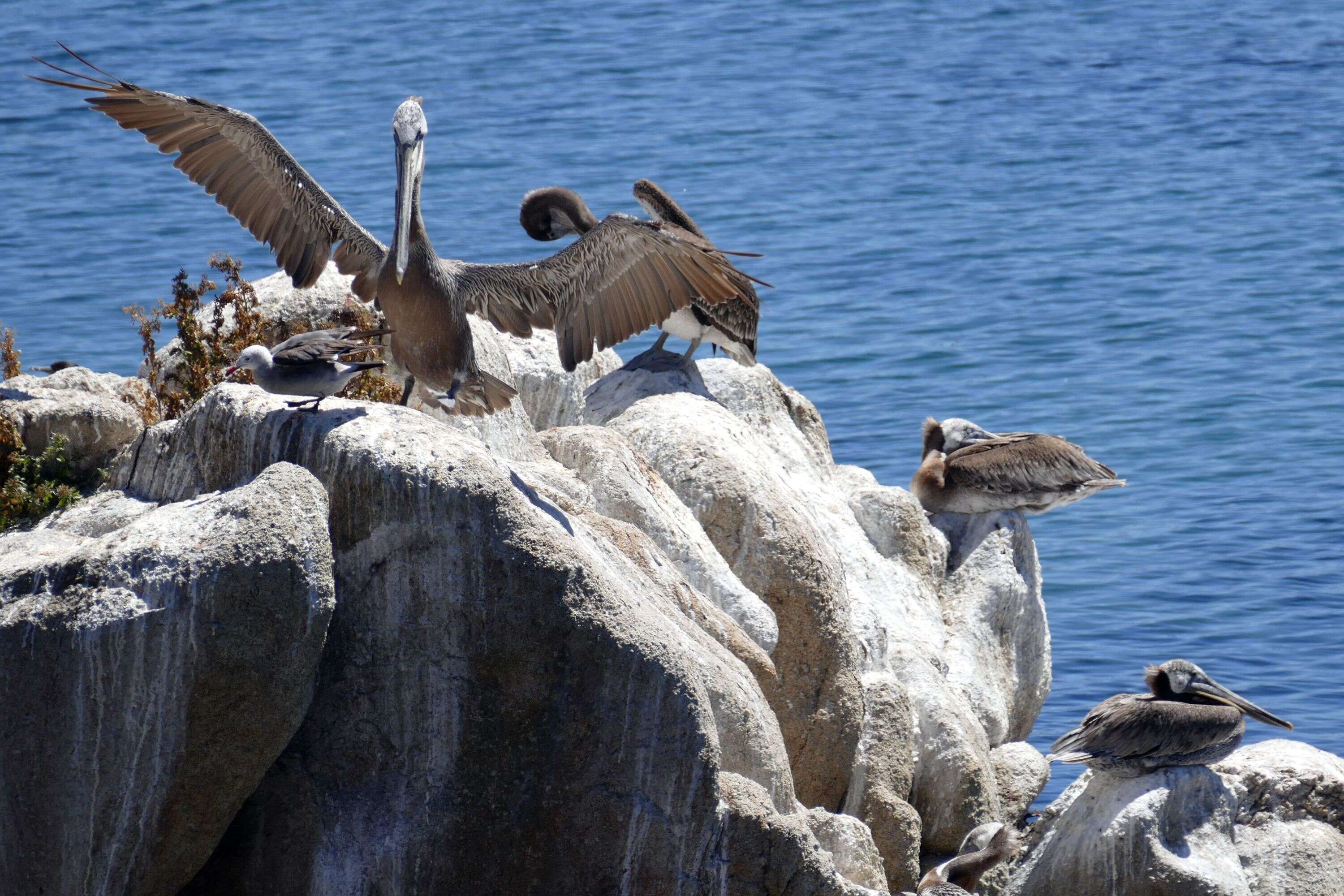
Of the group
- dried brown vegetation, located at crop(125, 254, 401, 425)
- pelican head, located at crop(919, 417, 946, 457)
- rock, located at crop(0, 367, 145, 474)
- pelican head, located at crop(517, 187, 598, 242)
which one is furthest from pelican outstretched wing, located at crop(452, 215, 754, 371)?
pelican head, located at crop(919, 417, 946, 457)

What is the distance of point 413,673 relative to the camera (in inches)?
202

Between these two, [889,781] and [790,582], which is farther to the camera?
[889,781]

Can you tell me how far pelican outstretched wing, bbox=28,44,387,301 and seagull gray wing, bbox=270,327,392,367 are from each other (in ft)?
2.33

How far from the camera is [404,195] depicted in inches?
232

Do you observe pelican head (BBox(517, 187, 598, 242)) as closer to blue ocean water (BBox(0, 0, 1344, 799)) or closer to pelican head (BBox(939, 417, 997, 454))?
pelican head (BBox(939, 417, 997, 454))

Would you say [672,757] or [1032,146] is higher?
[1032,146]

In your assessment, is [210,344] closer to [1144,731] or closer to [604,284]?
[604,284]

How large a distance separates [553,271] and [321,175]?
13612mm

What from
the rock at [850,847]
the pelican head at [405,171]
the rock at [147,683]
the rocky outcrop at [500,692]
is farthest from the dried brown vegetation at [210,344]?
the rock at [850,847]

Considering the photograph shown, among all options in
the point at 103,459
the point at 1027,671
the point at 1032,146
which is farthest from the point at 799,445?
the point at 1032,146

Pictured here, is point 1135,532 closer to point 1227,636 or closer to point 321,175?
point 1227,636

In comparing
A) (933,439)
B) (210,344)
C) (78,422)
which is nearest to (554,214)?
(933,439)

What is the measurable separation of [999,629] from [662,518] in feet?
9.90

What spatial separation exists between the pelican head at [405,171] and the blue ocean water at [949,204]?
224 inches
